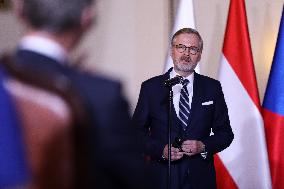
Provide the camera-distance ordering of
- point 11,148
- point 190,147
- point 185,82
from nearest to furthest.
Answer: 1. point 11,148
2. point 190,147
3. point 185,82

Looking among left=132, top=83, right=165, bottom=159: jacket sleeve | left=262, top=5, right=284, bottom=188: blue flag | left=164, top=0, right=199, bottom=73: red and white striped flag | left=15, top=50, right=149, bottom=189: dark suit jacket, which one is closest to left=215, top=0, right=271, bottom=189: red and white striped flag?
left=262, top=5, right=284, bottom=188: blue flag

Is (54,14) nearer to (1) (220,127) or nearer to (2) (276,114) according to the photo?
(1) (220,127)

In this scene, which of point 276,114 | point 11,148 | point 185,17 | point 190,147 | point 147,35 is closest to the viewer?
point 11,148

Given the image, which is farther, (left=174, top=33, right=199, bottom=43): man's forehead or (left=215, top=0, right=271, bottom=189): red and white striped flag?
(left=215, top=0, right=271, bottom=189): red and white striped flag

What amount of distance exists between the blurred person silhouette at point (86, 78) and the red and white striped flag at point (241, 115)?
2680mm

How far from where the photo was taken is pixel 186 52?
2.88 metres

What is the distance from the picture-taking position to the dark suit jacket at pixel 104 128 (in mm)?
958

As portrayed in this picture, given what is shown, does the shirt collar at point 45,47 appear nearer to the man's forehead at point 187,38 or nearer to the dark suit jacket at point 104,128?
the dark suit jacket at point 104,128

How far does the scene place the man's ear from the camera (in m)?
1.04

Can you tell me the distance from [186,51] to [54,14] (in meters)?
1.92

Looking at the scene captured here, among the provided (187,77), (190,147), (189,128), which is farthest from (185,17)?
(190,147)

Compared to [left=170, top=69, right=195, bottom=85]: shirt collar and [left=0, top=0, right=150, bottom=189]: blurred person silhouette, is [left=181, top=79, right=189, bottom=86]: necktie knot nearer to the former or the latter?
[left=170, top=69, right=195, bottom=85]: shirt collar

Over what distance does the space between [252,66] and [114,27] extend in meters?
1.18

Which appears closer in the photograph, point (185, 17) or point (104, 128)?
point (104, 128)
